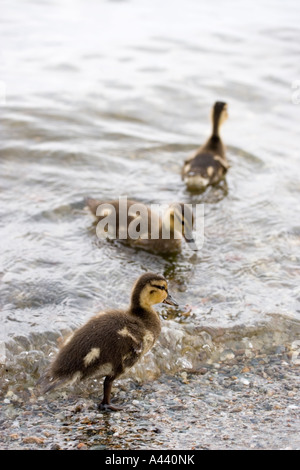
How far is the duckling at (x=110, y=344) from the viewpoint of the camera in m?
3.51

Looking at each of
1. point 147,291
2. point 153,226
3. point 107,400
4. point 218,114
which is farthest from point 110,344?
point 218,114

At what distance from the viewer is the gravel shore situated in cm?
328

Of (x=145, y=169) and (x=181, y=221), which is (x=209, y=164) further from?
(x=181, y=221)

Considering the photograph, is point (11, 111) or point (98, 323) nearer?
point (98, 323)

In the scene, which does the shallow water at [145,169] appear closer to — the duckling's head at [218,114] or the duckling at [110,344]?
the duckling at [110,344]

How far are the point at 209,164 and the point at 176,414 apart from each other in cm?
365

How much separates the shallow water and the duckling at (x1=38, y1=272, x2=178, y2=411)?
0.81ft

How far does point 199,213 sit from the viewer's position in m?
6.11

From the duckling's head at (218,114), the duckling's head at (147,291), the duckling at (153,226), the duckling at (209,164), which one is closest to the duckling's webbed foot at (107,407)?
the duckling's head at (147,291)

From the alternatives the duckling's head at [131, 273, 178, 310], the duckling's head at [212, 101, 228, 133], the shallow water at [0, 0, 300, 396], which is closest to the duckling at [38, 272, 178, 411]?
the duckling's head at [131, 273, 178, 310]

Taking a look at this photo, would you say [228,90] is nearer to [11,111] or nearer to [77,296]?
[11,111]

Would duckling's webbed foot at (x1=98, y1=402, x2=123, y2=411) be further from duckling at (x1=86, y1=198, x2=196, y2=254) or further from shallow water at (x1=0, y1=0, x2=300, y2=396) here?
duckling at (x1=86, y1=198, x2=196, y2=254)
